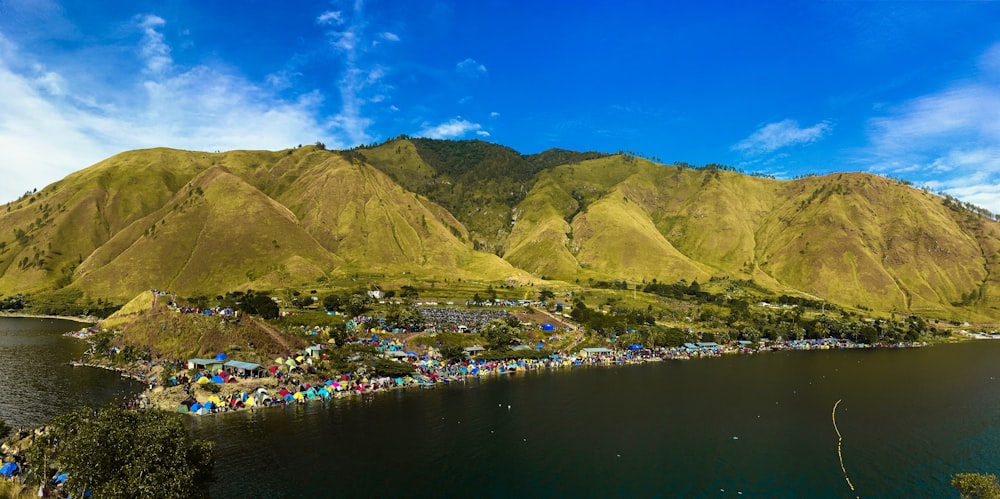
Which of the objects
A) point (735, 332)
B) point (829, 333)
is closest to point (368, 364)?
point (735, 332)

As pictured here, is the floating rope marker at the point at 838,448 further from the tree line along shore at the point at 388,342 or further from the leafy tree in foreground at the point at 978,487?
the tree line along shore at the point at 388,342

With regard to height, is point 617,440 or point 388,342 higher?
point 388,342

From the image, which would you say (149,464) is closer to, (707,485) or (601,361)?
(707,485)

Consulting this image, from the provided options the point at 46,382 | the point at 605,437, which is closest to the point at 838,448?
the point at 605,437

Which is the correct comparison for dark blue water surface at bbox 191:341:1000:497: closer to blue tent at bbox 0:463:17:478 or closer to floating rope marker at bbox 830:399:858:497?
floating rope marker at bbox 830:399:858:497

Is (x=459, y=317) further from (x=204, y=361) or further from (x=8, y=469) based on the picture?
(x=8, y=469)

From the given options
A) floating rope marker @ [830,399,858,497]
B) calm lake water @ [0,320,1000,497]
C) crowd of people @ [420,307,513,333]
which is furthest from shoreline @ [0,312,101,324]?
floating rope marker @ [830,399,858,497]
